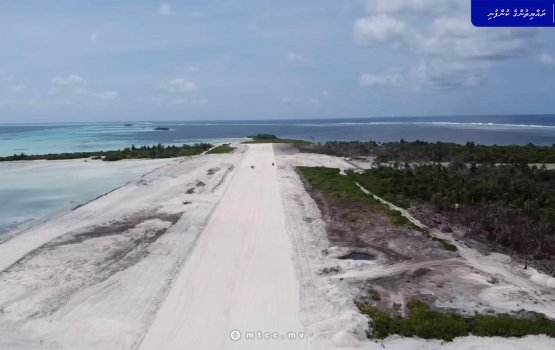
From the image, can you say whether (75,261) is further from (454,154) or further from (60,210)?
(454,154)

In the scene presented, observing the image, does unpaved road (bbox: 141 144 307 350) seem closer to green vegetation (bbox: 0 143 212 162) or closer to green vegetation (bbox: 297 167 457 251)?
green vegetation (bbox: 297 167 457 251)

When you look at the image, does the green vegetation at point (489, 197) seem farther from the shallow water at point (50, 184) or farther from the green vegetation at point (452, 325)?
the shallow water at point (50, 184)

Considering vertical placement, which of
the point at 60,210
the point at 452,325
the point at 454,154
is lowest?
the point at 452,325

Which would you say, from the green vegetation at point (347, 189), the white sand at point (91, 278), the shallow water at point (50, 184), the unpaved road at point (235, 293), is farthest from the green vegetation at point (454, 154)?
the unpaved road at point (235, 293)

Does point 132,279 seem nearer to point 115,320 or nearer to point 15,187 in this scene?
point 115,320

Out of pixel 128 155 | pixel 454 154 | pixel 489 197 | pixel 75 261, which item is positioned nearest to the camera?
pixel 75 261

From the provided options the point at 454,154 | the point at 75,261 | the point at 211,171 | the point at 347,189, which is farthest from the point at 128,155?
the point at 75,261

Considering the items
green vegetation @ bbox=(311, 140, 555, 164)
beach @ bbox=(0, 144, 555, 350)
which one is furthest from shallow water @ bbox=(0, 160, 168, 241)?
green vegetation @ bbox=(311, 140, 555, 164)
